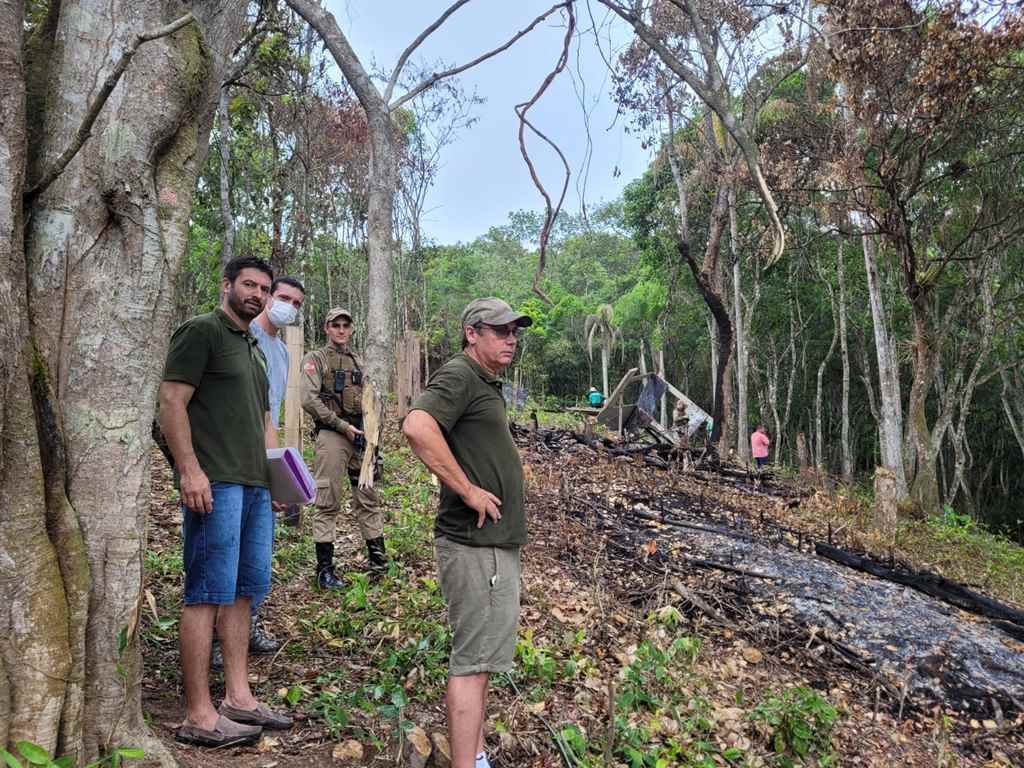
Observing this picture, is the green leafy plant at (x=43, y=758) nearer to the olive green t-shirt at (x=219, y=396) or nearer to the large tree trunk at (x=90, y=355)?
the large tree trunk at (x=90, y=355)

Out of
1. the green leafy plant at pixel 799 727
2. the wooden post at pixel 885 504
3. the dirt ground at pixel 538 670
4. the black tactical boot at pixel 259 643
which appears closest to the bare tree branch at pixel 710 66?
the dirt ground at pixel 538 670

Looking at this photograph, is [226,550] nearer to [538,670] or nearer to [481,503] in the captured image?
[481,503]

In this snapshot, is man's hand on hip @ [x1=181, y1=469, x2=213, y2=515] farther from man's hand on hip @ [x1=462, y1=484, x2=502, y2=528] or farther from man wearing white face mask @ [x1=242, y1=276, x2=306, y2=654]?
man wearing white face mask @ [x1=242, y1=276, x2=306, y2=654]

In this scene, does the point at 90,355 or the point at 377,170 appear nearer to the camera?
the point at 90,355

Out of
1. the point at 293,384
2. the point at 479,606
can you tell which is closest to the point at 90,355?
the point at 479,606

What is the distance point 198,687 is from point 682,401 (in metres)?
11.8

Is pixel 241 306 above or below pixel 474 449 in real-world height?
above

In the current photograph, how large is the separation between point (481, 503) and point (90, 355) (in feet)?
4.23

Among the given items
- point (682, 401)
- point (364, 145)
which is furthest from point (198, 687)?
point (364, 145)

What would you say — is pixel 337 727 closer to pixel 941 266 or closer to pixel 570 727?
pixel 570 727

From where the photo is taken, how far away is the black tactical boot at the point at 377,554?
485 centimetres

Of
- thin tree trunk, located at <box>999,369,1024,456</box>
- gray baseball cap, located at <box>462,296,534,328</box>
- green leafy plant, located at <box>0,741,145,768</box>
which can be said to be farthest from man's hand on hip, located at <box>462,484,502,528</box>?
Result: thin tree trunk, located at <box>999,369,1024,456</box>

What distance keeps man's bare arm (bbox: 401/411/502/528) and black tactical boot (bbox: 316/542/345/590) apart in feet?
8.00

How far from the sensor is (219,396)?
9.00 ft
